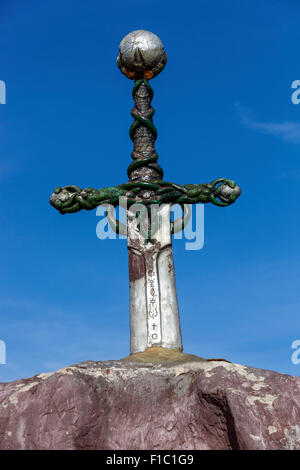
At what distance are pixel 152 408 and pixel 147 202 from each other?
3.16 meters

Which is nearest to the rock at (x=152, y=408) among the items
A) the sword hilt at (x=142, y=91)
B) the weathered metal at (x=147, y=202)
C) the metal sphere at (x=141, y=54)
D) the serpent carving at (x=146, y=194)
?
the weathered metal at (x=147, y=202)

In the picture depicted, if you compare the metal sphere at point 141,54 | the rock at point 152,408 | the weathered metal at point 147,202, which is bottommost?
the rock at point 152,408

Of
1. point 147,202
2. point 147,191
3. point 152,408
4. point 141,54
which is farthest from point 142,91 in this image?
point 152,408

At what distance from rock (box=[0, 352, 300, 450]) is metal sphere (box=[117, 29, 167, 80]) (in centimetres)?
465

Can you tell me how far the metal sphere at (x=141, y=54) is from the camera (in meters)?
8.88

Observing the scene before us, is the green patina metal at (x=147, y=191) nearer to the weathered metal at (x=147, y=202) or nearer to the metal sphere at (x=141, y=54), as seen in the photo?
the weathered metal at (x=147, y=202)

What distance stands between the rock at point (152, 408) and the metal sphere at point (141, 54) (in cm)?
465

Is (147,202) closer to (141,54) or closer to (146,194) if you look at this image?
(146,194)

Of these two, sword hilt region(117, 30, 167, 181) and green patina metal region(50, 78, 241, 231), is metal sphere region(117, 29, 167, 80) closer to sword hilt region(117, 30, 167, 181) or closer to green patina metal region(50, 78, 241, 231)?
sword hilt region(117, 30, 167, 181)

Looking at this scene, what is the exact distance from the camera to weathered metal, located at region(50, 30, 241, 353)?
7.95 meters

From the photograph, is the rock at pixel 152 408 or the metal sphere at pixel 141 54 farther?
the metal sphere at pixel 141 54

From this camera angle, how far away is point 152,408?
6195 millimetres

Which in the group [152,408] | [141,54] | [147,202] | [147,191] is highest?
[141,54]
